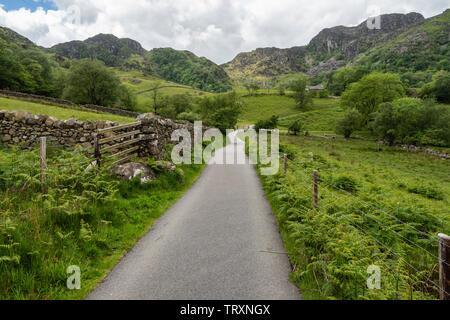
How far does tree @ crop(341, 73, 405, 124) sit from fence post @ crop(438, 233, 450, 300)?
204ft

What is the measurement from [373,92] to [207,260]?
222 ft

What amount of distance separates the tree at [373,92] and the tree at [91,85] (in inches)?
2601

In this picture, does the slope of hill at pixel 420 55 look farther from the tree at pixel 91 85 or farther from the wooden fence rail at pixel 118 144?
the wooden fence rail at pixel 118 144

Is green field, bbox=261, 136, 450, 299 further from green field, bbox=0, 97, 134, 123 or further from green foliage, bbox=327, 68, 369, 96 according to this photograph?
green foliage, bbox=327, 68, 369, 96

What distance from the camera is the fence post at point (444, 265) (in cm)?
294

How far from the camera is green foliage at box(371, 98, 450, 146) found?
127 ft

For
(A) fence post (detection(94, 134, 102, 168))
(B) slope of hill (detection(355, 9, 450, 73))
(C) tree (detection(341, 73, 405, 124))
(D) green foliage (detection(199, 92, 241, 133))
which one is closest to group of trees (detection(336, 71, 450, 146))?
(C) tree (detection(341, 73, 405, 124))

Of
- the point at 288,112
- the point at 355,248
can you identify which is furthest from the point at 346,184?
the point at 288,112

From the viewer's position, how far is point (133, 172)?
8680 millimetres

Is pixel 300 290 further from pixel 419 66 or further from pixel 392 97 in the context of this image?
pixel 419 66

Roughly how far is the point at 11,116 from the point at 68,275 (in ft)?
36.9

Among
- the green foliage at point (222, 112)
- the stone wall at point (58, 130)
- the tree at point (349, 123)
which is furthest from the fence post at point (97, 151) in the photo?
the tree at point (349, 123)
